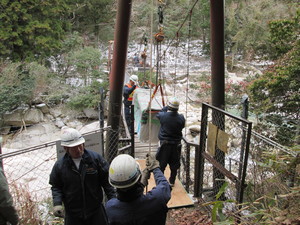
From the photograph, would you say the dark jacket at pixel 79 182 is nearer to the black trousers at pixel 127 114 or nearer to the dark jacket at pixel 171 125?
the dark jacket at pixel 171 125

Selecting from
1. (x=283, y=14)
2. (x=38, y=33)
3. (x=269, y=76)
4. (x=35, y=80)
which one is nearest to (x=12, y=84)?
(x=35, y=80)

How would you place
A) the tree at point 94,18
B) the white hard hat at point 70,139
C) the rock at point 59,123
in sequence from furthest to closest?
the tree at point 94,18
the rock at point 59,123
the white hard hat at point 70,139

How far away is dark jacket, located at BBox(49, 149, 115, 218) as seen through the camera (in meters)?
2.32

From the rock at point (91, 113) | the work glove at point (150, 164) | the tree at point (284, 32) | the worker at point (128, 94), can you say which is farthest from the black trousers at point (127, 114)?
the rock at point (91, 113)

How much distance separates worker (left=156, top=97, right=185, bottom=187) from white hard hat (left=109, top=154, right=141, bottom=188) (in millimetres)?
2142

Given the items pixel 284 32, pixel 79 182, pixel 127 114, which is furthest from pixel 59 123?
pixel 79 182

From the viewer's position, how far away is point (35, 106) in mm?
14664

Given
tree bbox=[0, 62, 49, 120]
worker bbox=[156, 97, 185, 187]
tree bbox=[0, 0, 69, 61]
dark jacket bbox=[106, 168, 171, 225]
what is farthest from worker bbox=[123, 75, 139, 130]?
tree bbox=[0, 0, 69, 61]

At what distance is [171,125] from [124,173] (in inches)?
88.3

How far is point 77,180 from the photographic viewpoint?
2.33 m

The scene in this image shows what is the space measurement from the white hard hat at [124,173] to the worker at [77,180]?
0.72m

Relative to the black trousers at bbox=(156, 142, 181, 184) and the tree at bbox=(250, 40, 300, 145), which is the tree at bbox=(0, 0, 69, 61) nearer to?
the tree at bbox=(250, 40, 300, 145)

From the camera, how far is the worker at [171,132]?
150 inches

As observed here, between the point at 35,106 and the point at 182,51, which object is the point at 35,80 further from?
the point at 182,51
